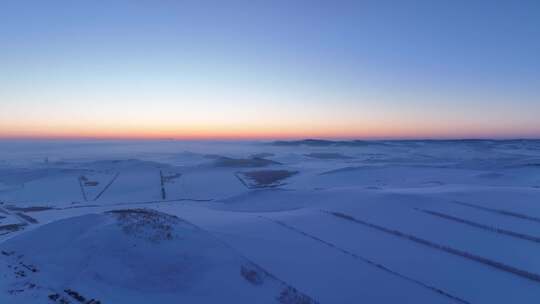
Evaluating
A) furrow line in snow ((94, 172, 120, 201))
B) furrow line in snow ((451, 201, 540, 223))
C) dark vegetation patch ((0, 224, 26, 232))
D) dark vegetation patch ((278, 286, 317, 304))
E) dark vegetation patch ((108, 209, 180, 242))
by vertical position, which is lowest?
furrow line in snow ((94, 172, 120, 201))

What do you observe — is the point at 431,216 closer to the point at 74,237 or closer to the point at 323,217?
Result: the point at 323,217

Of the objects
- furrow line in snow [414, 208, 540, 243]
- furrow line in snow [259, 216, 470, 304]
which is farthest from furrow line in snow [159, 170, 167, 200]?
furrow line in snow [414, 208, 540, 243]

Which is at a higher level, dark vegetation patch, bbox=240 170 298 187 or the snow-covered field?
the snow-covered field

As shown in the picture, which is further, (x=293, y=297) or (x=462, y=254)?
(x=462, y=254)

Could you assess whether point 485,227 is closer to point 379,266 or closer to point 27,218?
point 379,266

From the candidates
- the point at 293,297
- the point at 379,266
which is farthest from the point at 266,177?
the point at 293,297

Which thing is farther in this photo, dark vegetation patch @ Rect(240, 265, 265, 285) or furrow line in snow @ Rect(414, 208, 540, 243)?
furrow line in snow @ Rect(414, 208, 540, 243)

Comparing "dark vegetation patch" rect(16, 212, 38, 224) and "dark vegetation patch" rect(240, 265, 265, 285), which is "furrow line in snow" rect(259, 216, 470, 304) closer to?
"dark vegetation patch" rect(240, 265, 265, 285)

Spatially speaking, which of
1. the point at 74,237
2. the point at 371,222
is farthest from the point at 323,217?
the point at 74,237

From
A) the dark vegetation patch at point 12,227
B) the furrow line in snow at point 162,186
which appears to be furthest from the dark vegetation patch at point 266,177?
the dark vegetation patch at point 12,227

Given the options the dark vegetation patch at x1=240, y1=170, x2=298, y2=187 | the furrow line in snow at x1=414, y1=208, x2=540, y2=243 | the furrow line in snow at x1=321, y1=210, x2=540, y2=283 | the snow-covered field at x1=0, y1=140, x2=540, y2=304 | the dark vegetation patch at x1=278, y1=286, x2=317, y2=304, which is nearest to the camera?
the dark vegetation patch at x1=278, y1=286, x2=317, y2=304

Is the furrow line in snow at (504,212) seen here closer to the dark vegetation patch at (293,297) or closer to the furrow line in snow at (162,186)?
the dark vegetation patch at (293,297)
